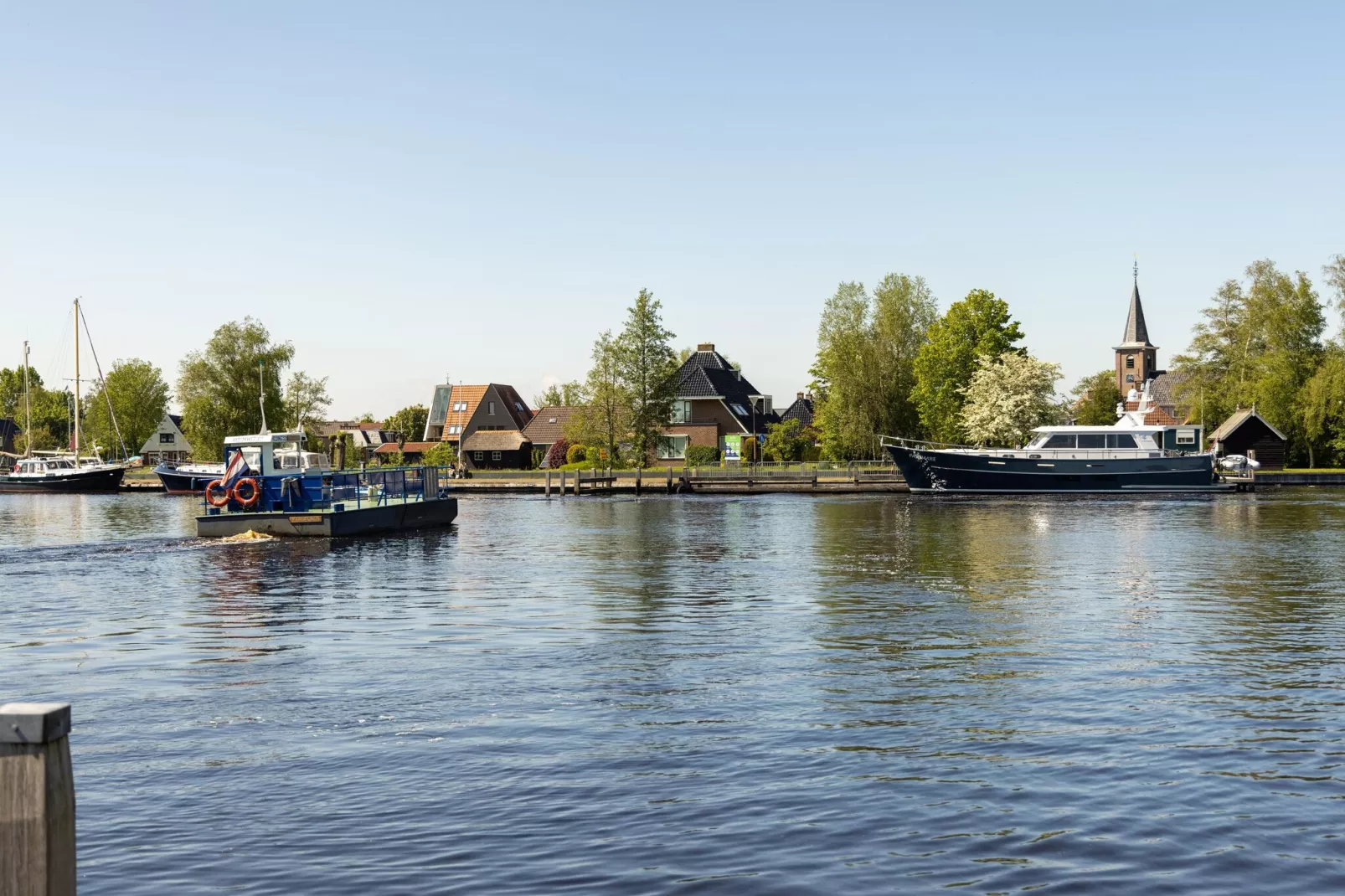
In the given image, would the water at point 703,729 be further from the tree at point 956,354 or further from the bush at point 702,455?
the bush at point 702,455

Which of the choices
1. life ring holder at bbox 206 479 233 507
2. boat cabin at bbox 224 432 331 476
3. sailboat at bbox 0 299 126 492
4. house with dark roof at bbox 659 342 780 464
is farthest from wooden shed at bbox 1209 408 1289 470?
sailboat at bbox 0 299 126 492

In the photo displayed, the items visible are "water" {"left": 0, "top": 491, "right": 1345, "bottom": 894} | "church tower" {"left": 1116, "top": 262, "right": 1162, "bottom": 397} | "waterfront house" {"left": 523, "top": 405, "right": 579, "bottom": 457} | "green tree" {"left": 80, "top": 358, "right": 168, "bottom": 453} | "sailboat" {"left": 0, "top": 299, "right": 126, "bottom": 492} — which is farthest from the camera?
"church tower" {"left": 1116, "top": 262, "right": 1162, "bottom": 397}

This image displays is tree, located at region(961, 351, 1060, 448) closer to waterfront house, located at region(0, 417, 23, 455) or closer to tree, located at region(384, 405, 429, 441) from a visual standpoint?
tree, located at region(384, 405, 429, 441)

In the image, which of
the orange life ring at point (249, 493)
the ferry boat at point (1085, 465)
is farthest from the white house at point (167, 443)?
the orange life ring at point (249, 493)

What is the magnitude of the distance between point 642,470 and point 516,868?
262 ft

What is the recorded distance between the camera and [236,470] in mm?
43594

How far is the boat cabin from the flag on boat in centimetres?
45

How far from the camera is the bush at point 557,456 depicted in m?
101

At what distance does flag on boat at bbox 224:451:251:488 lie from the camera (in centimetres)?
4314

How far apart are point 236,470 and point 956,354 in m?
58.4

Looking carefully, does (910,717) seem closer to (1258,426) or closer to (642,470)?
(642,470)

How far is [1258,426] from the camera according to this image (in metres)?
86.8

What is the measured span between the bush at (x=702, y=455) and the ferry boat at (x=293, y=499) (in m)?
45.6

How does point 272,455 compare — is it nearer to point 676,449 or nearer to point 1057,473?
point 1057,473
